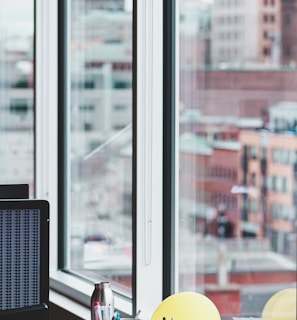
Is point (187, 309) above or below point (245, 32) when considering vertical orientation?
below

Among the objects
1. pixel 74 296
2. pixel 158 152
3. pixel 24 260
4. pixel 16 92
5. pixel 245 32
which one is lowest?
pixel 74 296

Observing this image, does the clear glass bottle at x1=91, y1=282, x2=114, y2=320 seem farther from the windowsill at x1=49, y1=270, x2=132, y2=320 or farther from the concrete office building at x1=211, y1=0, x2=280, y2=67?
the concrete office building at x1=211, y1=0, x2=280, y2=67

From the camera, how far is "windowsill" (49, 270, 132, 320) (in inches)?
135

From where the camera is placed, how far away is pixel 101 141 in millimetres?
3912

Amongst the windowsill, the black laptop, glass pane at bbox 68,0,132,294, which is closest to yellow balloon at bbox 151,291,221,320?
the black laptop

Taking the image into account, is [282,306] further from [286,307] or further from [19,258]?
[19,258]

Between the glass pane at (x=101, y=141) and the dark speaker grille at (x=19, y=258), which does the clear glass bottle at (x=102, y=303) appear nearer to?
the dark speaker grille at (x=19, y=258)

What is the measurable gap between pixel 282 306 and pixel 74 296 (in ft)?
5.24

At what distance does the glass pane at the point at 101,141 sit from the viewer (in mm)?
3596

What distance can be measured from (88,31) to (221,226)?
1.60 metres

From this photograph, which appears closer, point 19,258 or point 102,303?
point 19,258

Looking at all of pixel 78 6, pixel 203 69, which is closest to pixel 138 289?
pixel 203 69

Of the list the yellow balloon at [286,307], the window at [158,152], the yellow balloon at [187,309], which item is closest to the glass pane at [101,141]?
A: the window at [158,152]

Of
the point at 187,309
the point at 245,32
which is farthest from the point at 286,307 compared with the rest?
the point at 245,32
